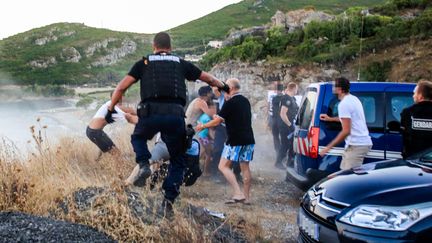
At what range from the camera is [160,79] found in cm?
489

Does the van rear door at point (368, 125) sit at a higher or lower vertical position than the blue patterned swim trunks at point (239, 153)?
higher

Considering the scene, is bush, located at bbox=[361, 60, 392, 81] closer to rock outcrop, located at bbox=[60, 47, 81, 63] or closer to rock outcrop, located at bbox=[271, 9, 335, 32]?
rock outcrop, located at bbox=[271, 9, 335, 32]

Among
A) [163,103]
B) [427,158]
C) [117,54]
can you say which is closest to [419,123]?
[427,158]

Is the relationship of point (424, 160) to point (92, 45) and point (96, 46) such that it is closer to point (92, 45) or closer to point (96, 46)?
point (96, 46)

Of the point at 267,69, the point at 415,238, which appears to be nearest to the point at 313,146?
the point at 415,238

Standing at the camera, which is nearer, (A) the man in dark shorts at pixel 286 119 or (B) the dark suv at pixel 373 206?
(B) the dark suv at pixel 373 206

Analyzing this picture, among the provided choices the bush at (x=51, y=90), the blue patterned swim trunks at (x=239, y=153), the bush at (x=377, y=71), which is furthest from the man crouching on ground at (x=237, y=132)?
the bush at (x=51, y=90)

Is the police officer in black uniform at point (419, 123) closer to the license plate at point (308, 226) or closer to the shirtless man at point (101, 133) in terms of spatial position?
the license plate at point (308, 226)

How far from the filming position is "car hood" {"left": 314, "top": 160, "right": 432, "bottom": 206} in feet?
10.6

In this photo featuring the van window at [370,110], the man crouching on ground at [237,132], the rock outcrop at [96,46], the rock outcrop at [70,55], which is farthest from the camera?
the rock outcrop at [96,46]

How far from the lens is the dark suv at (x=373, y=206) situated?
309 cm

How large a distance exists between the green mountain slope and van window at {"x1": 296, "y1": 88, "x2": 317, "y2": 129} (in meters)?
57.6

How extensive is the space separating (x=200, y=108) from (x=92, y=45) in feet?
286

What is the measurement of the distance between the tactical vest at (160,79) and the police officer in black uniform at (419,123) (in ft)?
8.96
